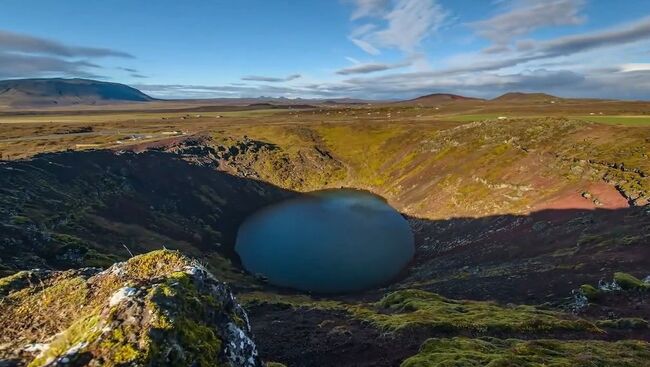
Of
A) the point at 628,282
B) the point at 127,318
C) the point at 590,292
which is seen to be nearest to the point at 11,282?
the point at 127,318

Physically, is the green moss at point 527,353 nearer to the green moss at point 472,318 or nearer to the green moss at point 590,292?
the green moss at point 472,318

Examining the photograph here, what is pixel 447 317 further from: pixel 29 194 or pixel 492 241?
pixel 29 194

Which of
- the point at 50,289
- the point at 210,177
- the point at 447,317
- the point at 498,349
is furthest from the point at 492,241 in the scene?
the point at 210,177

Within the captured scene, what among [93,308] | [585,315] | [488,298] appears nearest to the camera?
[93,308]

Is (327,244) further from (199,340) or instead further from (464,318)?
(199,340)

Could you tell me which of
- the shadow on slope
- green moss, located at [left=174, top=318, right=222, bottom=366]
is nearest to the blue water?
the shadow on slope

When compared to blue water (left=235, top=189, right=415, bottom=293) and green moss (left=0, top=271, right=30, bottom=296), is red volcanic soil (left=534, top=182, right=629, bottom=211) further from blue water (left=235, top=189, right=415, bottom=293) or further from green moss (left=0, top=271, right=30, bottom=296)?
green moss (left=0, top=271, right=30, bottom=296)

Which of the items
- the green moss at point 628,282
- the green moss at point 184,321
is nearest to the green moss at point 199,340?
the green moss at point 184,321
